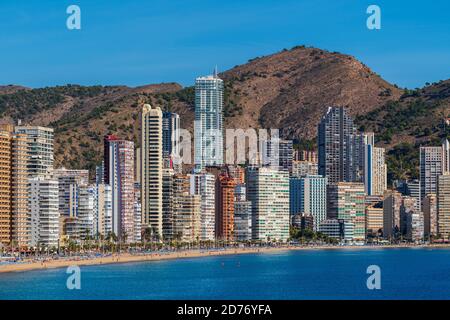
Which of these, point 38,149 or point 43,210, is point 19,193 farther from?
point 38,149

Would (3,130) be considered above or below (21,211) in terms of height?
above

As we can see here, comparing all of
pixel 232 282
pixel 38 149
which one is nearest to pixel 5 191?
pixel 38 149

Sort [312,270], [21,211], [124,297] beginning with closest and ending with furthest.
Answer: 1. [124,297]
2. [312,270]
3. [21,211]

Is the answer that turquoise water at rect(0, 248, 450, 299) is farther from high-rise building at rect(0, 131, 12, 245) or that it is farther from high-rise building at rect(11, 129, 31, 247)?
high-rise building at rect(0, 131, 12, 245)

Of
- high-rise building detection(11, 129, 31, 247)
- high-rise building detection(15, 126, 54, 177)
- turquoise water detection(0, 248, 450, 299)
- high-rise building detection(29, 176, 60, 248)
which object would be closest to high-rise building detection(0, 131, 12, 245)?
high-rise building detection(11, 129, 31, 247)

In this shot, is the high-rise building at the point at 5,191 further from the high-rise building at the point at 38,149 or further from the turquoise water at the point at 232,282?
the turquoise water at the point at 232,282
